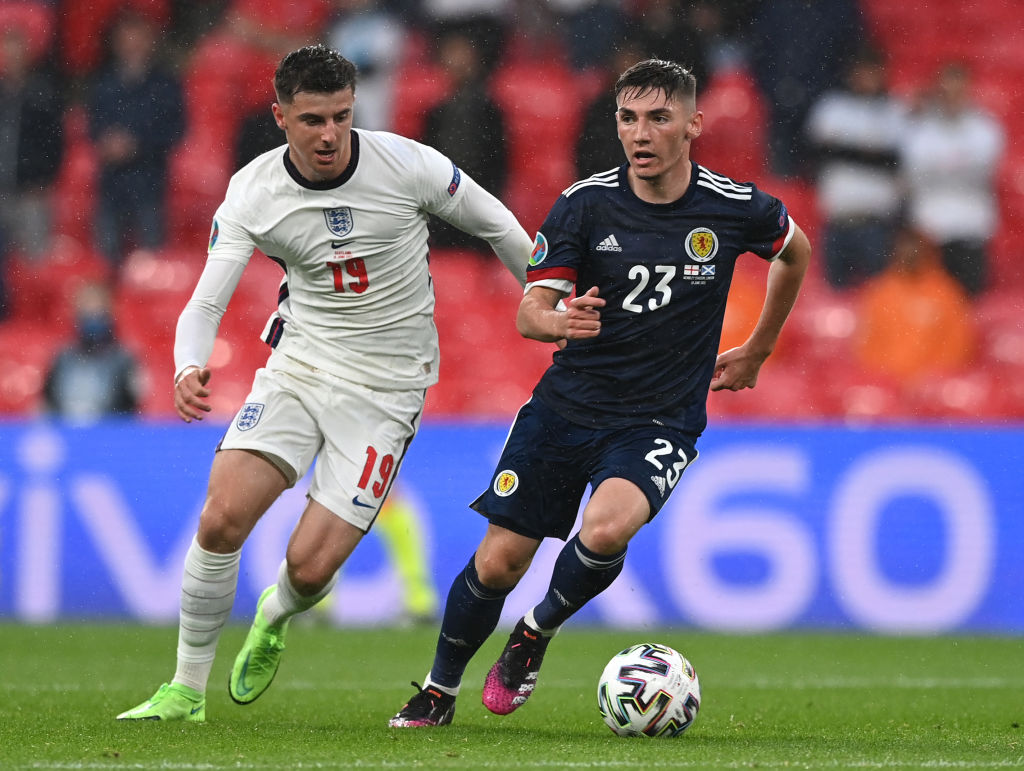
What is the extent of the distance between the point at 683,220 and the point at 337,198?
4.19 feet

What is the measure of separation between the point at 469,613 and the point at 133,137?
805 centimetres

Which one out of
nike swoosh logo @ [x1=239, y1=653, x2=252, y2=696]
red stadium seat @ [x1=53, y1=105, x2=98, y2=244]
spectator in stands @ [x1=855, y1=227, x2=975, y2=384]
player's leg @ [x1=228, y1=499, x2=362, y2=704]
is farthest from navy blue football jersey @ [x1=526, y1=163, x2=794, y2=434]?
red stadium seat @ [x1=53, y1=105, x2=98, y2=244]

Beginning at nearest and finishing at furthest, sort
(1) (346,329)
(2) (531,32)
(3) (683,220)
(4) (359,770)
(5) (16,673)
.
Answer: (4) (359,770)
(3) (683,220)
(1) (346,329)
(5) (16,673)
(2) (531,32)

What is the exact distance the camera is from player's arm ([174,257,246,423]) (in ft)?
17.9

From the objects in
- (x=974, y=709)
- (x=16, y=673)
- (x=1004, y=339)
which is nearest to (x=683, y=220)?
(x=974, y=709)

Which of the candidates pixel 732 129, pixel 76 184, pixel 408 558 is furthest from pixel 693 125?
pixel 76 184

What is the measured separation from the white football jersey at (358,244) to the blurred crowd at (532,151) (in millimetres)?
5748

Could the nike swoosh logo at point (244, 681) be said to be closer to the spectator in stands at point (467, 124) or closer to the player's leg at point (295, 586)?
the player's leg at point (295, 586)

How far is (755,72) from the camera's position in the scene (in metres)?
13.6

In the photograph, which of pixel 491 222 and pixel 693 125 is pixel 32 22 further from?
pixel 693 125

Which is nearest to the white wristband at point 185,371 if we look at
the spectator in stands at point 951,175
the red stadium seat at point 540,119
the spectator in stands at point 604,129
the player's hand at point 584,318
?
the player's hand at point 584,318

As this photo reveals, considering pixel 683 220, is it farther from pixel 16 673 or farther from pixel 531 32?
pixel 531 32

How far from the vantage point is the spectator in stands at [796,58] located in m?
13.2

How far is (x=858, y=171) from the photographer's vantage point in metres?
12.9
